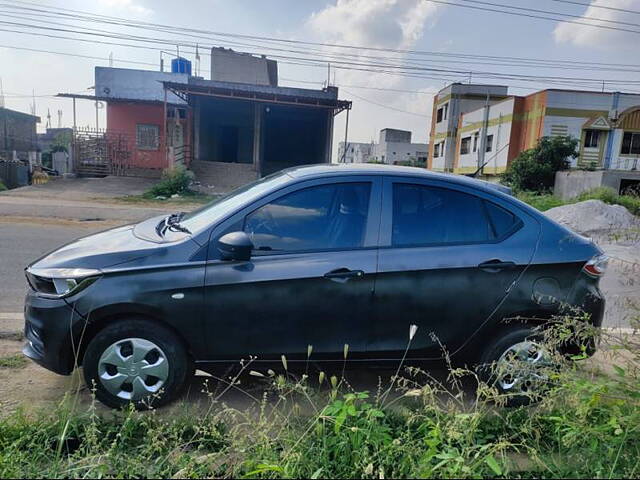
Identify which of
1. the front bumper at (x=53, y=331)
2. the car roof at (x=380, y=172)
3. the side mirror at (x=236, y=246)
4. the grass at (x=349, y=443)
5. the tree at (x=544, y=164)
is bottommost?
the grass at (x=349, y=443)

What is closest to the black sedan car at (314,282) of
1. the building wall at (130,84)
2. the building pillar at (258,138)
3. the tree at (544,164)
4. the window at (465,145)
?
the building pillar at (258,138)

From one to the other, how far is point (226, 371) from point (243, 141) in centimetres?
2729

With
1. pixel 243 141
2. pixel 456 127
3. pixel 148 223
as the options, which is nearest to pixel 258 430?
pixel 148 223

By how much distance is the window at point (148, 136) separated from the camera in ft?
87.7

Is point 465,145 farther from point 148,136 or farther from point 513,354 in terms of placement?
point 513,354

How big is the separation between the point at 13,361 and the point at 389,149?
74.2 meters

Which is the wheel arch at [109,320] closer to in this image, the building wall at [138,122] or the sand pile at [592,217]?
the sand pile at [592,217]

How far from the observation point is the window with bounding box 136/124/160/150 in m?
26.7

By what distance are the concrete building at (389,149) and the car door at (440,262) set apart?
65403mm

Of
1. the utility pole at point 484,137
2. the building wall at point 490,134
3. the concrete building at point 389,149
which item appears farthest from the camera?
the concrete building at point 389,149

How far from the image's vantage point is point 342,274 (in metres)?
2.92

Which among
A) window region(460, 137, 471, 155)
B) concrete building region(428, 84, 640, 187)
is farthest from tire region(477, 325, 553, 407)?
window region(460, 137, 471, 155)

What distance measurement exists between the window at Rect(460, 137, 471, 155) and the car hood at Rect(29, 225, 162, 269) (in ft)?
132

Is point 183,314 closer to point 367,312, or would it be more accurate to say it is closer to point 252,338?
point 252,338
